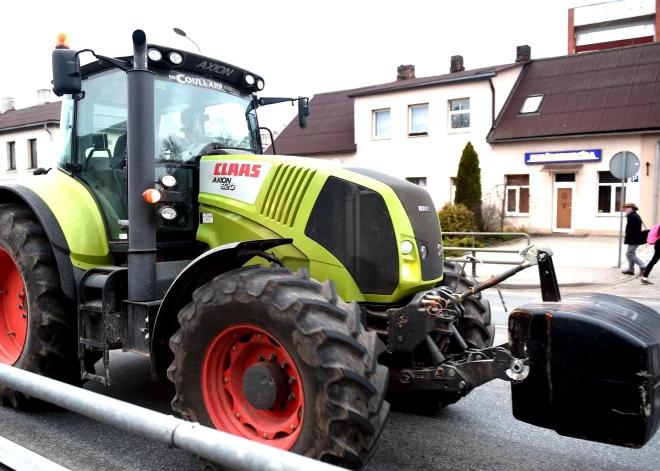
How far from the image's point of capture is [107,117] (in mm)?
4777

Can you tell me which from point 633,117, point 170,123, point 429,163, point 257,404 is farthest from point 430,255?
point 429,163

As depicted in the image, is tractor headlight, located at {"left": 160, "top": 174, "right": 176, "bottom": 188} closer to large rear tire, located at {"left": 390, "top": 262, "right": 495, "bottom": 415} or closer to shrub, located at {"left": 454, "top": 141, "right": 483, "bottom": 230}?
large rear tire, located at {"left": 390, "top": 262, "right": 495, "bottom": 415}

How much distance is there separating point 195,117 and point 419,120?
1011 inches

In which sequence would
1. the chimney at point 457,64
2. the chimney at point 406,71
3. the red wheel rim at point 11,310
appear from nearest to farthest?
the red wheel rim at point 11,310 → the chimney at point 457,64 → the chimney at point 406,71

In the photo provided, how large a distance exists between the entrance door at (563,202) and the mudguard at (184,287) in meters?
23.6

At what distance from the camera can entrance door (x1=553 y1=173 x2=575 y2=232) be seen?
992 inches

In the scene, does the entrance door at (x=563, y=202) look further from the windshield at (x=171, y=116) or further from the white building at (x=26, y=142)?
the white building at (x=26, y=142)

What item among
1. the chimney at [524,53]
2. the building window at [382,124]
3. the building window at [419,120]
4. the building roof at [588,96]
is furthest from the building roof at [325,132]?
the chimney at [524,53]

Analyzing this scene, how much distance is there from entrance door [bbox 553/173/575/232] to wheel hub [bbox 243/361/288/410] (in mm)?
24146

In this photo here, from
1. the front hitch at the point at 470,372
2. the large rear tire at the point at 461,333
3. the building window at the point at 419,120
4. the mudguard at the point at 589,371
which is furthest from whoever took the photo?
the building window at the point at 419,120

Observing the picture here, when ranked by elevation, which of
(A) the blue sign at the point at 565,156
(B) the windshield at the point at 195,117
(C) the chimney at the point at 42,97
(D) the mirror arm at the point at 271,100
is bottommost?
(B) the windshield at the point at 195,117

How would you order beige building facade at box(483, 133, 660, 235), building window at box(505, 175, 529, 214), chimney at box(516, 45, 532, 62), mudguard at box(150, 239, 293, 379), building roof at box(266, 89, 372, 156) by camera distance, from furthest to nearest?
building roof at box(266, 89, 372, 156) < chimney at box(516, 45, 532, 62) < building window at box(505, 175, 529, 214) < beige building facade at box(483, 133, 660, 235) < mudguard at box(150, 239, 293, 379)

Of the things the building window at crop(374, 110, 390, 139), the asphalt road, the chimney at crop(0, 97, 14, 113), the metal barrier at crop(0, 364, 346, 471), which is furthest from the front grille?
the chimney at crop(0, 97, 14, 113)

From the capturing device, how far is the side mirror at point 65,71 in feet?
12.9
